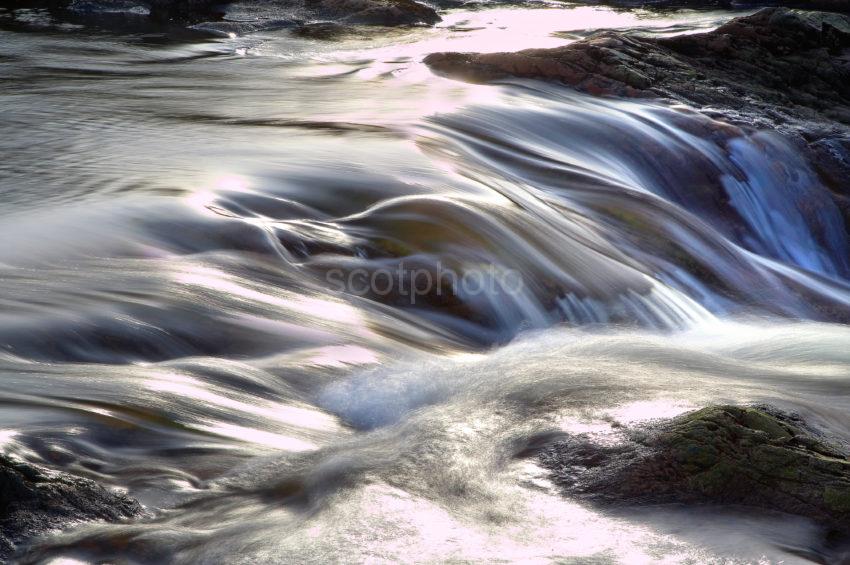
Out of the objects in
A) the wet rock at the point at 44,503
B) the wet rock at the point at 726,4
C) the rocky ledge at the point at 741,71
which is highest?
the wet rock at the point at 726,4

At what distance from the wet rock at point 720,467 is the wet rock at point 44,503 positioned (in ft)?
4.78

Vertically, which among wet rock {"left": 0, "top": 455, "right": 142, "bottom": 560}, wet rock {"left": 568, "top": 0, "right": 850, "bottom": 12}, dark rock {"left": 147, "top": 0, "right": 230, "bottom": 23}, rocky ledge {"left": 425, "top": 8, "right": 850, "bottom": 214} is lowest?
wet rock {"left": 0, "top": 455, "right": 142, "bottom": 560}

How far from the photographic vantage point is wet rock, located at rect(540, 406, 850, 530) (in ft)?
11.1

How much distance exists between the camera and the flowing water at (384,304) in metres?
3.33

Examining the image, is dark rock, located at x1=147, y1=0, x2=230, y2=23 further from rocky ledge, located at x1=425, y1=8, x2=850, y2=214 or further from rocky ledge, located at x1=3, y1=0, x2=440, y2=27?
rocky ledge, located at x1=425, y1=8, x2=850, y2=214

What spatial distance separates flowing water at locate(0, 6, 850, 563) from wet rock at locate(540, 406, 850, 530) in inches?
3.7

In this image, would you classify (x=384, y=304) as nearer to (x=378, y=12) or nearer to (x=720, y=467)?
(x=720, y=467)

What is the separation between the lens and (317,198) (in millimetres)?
6859

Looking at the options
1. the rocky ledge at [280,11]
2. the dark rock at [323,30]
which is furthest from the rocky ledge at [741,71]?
the rocky ledge at [280,11]

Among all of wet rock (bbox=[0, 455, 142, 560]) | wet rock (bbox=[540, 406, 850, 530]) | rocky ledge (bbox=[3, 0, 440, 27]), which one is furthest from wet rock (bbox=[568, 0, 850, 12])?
wet rock (bbox=[0, 455, 142, 560])

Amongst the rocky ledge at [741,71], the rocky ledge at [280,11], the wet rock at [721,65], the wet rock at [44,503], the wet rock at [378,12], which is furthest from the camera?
the wet rock at [378,12]

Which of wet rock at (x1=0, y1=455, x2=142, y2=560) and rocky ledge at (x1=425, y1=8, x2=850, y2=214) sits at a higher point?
rocky ledge at (x1=425, y1=8, x2=850, y2=214)

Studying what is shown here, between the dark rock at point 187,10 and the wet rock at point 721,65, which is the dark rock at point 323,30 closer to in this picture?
the dark rock at point 187,10

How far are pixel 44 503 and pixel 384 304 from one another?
285 centimetres
